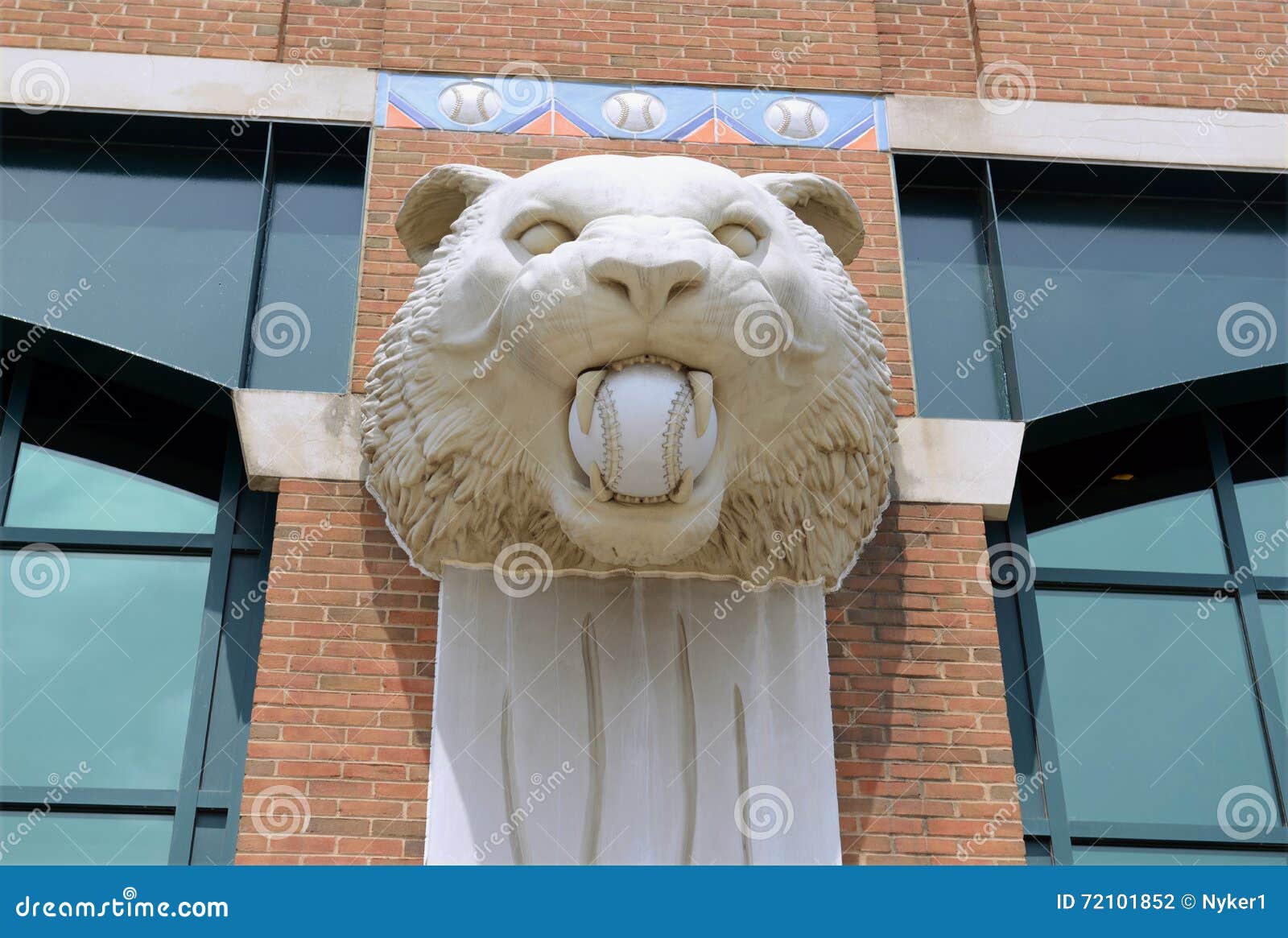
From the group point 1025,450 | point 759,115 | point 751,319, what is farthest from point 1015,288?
point 751,319

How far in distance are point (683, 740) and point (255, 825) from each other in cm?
127

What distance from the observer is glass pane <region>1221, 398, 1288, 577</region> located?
19.4ft

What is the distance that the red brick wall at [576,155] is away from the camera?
5.75 metres

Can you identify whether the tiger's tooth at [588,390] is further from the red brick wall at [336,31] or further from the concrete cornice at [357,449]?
the red brick wall at [336,31]

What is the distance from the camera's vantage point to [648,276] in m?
4.16

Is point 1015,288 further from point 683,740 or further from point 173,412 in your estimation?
point 173,412

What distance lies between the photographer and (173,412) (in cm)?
579

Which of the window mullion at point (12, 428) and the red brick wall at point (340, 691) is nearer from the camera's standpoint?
the red brick wall at point (340, 691)

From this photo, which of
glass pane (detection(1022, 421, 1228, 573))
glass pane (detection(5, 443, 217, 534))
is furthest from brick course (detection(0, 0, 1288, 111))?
glass pane (detection(5, 443, 217, 534))

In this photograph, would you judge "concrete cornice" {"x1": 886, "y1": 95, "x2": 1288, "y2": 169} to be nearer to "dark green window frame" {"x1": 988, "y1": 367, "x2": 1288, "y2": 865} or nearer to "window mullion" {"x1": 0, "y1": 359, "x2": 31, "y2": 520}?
"dark green window frame" {"x1": 988, "y1": 367, "x2": 1288, "y2": 865}

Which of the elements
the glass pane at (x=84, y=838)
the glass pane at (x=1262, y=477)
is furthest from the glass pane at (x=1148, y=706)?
the glass pane at (x=84, y=838)

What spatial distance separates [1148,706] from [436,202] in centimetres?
294

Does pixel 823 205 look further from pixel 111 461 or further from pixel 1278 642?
pixel 111 461

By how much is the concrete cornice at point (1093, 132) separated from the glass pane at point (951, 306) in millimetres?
233
